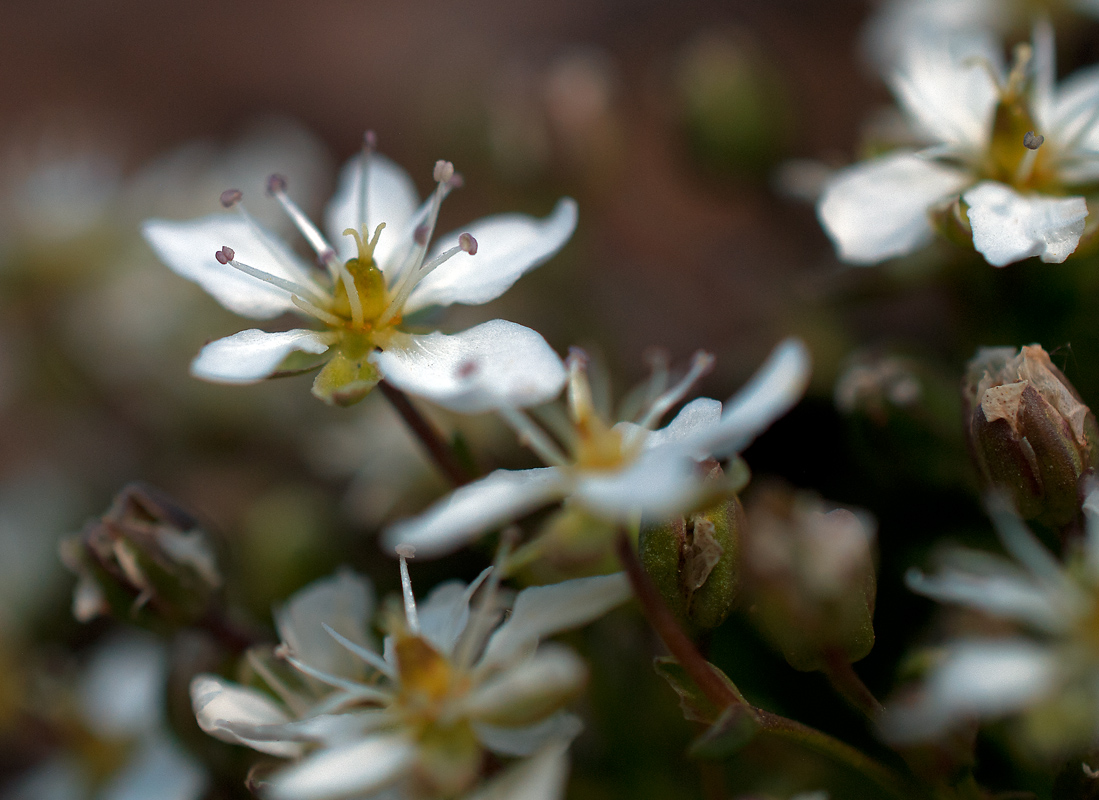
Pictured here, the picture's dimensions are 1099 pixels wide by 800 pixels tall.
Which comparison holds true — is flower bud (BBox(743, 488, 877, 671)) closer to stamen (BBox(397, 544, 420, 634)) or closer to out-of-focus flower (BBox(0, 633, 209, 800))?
stamen (BBox(397, 544, 420, 634))

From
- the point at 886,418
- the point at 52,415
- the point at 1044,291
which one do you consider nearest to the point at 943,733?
the point at 886,418

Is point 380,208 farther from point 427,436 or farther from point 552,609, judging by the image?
point 552,609

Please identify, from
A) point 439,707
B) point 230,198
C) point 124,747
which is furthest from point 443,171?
point 124,747

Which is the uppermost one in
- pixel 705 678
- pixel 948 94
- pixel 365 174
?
pixel 365 174

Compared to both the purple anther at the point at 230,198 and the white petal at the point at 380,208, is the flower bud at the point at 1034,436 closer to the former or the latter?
the white petal at the point at 380,208

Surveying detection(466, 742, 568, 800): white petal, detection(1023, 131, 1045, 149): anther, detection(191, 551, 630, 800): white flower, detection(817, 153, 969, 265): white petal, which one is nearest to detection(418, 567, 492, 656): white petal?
detection(191, 551, 630, 800): white flower
